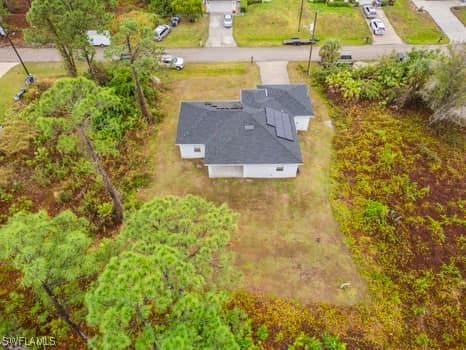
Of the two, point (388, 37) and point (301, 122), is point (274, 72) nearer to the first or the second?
point (301, 122)

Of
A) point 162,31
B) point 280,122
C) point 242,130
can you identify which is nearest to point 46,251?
point 242,130

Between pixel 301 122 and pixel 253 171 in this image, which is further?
pixel 301 122

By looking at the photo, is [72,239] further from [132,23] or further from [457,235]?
[457,235]

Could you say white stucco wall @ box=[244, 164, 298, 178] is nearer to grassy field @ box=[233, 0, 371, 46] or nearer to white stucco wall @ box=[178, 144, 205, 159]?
white stucco wall @ box=[178, 144, 205, 159]

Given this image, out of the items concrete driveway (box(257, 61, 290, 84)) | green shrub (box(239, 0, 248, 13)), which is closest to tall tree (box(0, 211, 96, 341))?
concrete driveway (box(257, 61, 290, 84))

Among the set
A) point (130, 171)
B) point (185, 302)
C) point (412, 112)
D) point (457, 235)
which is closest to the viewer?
point (185, 302)

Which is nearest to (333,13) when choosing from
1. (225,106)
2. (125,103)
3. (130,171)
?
(225,106)

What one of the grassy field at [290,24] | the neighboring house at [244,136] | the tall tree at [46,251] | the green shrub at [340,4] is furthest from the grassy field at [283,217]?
the green shrub at [340,4]
